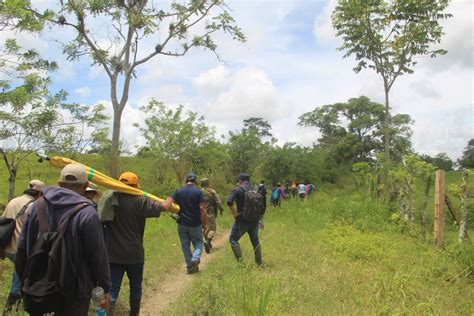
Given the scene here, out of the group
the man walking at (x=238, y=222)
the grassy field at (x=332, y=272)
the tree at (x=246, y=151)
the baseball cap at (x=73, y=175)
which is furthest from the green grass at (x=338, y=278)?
the tree at (x=246, y=151)

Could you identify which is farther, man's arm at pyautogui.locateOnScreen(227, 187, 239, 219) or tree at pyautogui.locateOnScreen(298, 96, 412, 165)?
tree at pyautogui.locateOnScreen(298, 96, 412, 165)

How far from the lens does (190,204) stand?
8.38 meters

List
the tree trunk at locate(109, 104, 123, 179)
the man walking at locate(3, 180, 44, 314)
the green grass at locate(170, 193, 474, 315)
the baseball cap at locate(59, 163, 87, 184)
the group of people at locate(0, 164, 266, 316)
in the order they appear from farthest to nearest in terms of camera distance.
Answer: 1. the tree trunk at locate(109, 104, 123, 179)
2. the green grass at locate(170, 193, 474, 315)
3. the man walking at locate(3, 180, 44, 314)
4. the baseball cap at locate(59, 163, 87, 184)
5. the group of people at locate(0, 164, 266, 316)

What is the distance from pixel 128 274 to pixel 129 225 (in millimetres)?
595

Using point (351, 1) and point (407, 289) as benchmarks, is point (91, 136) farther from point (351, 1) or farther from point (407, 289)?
point (351, 1)

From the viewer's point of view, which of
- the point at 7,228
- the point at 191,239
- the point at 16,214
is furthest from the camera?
the point at 191,239

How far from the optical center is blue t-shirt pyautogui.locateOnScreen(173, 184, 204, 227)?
8391 mm

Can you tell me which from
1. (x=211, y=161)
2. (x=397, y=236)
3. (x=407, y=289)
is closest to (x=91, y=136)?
(x=397, y=236)

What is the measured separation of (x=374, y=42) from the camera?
70.5ft

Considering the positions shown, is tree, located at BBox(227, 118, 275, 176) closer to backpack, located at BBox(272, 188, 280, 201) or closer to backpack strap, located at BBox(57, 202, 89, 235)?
backpack, located at BBox(272, 188, 280, 201)

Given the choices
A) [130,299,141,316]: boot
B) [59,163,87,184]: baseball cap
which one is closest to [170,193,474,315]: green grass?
[130,299,141,316]: boot

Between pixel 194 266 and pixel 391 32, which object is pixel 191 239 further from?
pixel 391 32

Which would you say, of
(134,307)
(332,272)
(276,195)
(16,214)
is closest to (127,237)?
(134,307)

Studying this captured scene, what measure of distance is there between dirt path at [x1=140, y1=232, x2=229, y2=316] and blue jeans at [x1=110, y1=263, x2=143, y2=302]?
73 cm
